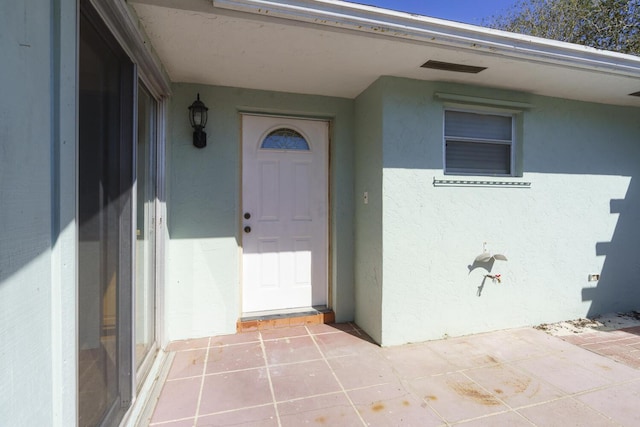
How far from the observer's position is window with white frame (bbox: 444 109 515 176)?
9.96 ft

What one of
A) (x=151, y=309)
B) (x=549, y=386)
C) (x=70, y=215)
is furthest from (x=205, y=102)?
(x=549, y=386)

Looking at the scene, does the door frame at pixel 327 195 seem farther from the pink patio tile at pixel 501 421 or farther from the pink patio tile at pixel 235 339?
the pink patio tile at pixel 501 421

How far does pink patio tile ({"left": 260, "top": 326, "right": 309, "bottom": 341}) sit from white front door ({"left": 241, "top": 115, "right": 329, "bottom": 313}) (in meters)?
0.27

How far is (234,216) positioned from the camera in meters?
3.00

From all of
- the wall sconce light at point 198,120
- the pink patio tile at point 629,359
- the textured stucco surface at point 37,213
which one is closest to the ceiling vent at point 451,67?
the wall sconce light at point 198,120

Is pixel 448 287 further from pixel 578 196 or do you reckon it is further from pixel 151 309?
pixel 151 309

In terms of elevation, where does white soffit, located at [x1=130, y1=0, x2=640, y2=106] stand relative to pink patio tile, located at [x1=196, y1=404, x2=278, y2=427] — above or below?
above

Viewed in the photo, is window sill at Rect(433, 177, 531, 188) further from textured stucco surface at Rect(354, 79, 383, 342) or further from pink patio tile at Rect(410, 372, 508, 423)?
pink patio tile at Rect(410, 372, 508, 423)

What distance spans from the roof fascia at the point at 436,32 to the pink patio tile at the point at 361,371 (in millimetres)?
2413

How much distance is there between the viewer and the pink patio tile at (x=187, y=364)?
2332mm

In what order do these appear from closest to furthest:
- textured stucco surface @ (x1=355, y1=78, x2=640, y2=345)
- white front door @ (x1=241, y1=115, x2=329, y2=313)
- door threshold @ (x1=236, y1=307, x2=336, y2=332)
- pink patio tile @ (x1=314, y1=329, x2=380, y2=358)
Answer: pink patio tile @ (x1=314, y1=329, x2=380, y2=358)
textured stucco surface @ (x1=355, y1=78, x2=640, y2=345)
door threshold @ (x1=236, y1=307, x2=336, y2=332)
white front door @ (x1=241, y1=115, x2=329, y2=313)

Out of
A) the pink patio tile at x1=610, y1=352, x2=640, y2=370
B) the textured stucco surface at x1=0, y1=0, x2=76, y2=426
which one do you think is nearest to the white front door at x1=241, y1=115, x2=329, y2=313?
the textured stucco surface at x1=0, y1=0, x2=76, y2=426

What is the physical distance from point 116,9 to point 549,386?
3468 mm

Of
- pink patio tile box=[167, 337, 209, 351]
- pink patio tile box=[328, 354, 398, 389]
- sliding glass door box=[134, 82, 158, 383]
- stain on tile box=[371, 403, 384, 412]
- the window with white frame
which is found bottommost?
stain on tile box=[371, 403, 384, 412]
